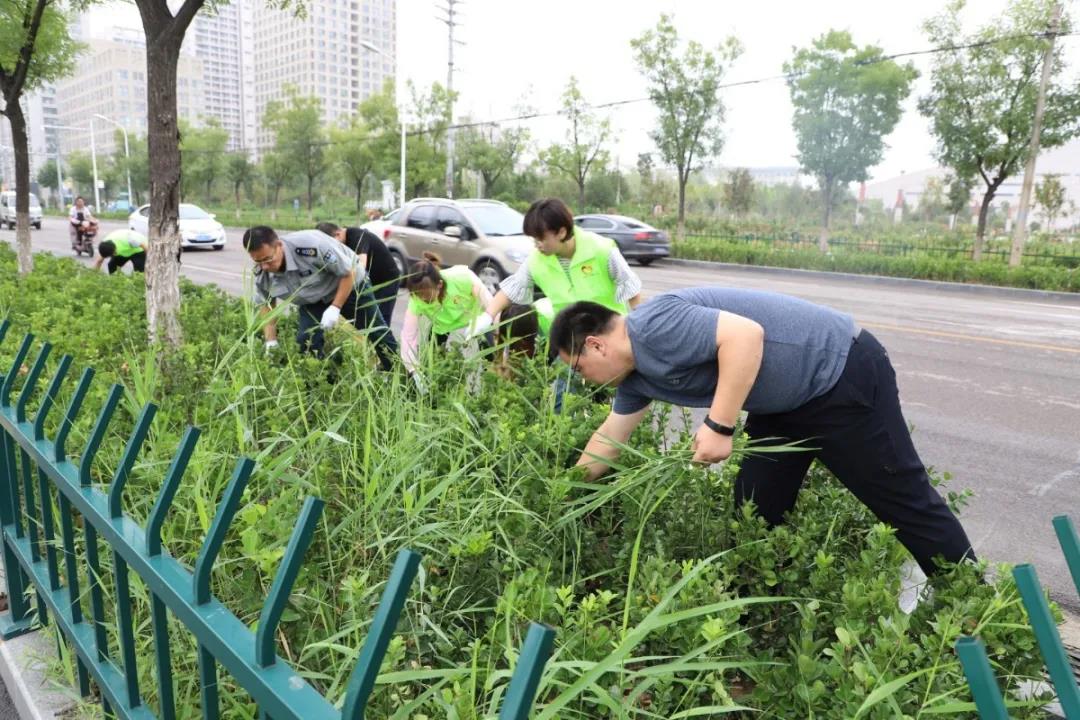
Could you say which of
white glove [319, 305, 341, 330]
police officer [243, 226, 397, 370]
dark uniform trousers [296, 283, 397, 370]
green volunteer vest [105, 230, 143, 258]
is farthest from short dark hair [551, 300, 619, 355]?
green volunteer vest [105, 230, 143, 258]

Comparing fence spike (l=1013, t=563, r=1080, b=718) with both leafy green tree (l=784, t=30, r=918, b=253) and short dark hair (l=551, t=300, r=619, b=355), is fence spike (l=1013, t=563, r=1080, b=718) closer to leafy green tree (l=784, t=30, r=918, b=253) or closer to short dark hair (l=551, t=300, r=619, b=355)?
short dark hair (l=551, t=300, r=619, b=355)

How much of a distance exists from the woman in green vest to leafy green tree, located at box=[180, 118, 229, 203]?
45404mm

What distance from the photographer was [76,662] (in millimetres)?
2193

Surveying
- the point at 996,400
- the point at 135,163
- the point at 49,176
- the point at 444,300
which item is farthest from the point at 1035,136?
the point at 49,176

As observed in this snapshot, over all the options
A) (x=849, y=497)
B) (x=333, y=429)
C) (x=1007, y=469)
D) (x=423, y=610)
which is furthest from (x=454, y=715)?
(x=1007, y=469)

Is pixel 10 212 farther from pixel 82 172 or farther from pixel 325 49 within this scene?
pixel 325 49

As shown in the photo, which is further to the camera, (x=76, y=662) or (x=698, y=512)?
(x=698, y=512)

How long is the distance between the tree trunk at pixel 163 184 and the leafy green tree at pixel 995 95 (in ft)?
52.7

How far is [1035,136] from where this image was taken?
53.2ft

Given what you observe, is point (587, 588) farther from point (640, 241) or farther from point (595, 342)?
point (640, 241)

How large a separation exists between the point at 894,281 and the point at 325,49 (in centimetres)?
8282

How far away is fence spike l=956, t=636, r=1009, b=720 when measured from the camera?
816 millimetres

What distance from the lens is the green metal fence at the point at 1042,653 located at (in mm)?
820

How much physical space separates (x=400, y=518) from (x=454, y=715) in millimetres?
804
